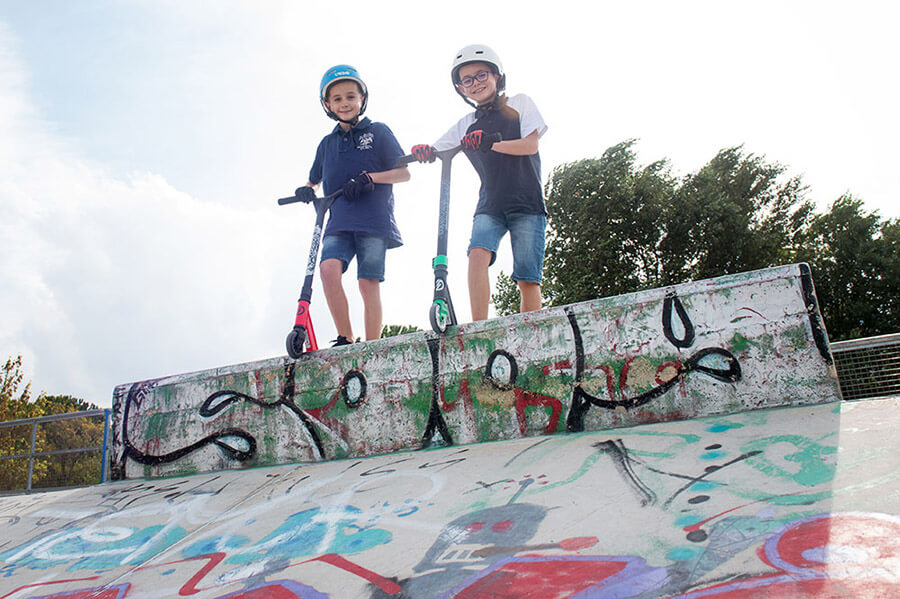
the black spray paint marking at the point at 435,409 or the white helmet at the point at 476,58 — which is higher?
the white helmet at the point at 476,58

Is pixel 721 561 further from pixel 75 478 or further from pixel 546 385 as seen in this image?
pixel 75 478

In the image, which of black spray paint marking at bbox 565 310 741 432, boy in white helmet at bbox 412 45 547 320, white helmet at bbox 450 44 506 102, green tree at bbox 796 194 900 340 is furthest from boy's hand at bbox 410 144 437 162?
green tree at bbox 796 194 900 340

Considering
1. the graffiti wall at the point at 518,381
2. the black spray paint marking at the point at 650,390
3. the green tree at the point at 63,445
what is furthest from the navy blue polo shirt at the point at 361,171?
the green tree at the point at 63,445

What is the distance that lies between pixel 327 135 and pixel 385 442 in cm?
278

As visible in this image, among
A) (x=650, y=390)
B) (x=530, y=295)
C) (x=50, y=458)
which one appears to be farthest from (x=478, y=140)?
(x=50, y=458)

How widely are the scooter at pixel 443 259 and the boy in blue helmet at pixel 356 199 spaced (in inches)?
12.4

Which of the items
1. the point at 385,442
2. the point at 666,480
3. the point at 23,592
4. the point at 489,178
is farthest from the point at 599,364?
the point at 23,592

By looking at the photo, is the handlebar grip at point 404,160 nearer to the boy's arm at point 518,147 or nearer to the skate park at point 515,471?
the boy's arm at point 518,147

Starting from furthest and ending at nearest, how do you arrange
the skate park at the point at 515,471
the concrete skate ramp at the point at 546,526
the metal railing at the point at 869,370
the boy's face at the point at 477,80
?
the metal railing at the point at 869,370 < the boy's face at the point at 477,80 < the skate park at the point at 515,471 < the concrete skate ramp at the point at 546,526

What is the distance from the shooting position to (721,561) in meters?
1.56

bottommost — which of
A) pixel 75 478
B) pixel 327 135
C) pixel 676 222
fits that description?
pixel 75 478

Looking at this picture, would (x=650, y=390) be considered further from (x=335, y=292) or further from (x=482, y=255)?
(x=335, y=292)

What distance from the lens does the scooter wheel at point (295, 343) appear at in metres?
4.08

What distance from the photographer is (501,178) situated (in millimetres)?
4258
